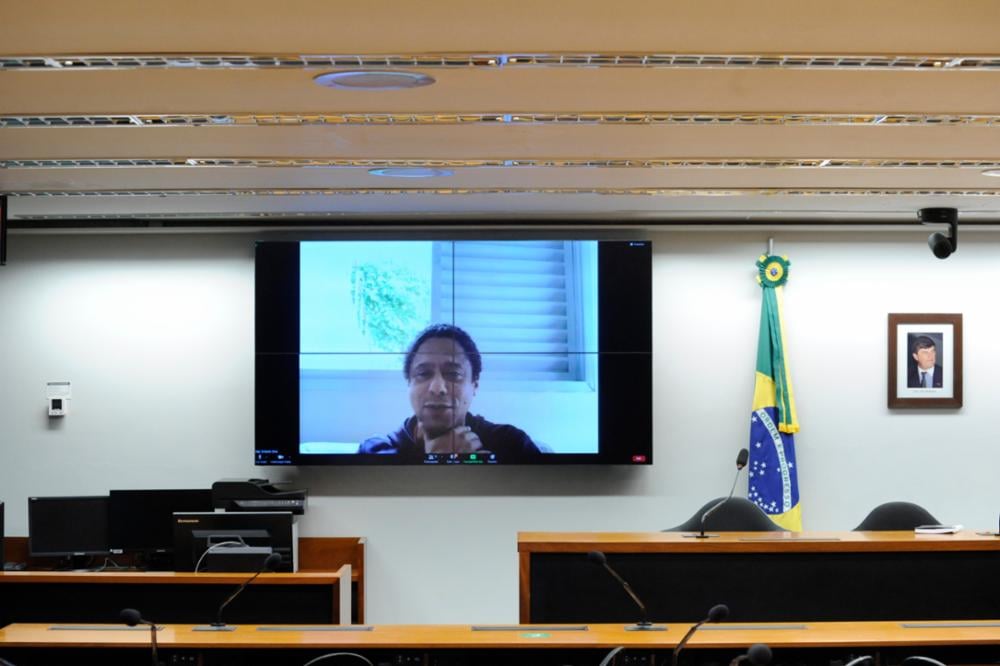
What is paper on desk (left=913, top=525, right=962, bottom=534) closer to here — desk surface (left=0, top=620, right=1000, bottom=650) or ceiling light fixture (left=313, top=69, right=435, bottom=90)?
desk surface (left=0, top=620, right=1000, bottom=650)

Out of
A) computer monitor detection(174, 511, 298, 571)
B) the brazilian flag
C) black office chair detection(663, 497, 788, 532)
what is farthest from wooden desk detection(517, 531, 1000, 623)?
the brazilian flag

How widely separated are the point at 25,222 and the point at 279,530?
317 centimetres

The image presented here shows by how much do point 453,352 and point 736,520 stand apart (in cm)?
224

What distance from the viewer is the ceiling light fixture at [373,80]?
14.4ft

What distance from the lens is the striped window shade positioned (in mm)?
8391

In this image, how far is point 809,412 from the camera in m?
8.75

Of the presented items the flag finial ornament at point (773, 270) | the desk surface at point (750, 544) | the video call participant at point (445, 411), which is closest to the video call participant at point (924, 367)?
the flag finial ornament at point (773, 270)

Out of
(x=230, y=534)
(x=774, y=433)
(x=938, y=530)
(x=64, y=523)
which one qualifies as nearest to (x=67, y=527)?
(x=64, y=523)

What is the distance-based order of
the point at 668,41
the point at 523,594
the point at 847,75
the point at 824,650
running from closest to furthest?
the point at 668,41, the point at 847,75, the point at 824,650, the point at 523,594

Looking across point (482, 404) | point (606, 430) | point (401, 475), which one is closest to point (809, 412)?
point (606, 430)

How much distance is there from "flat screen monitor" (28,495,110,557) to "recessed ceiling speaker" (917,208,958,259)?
5365 millimetres

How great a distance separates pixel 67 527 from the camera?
816cm

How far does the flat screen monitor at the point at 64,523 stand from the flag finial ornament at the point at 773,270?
180 inches

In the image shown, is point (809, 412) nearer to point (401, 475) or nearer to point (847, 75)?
point (401, 475)
